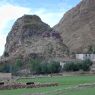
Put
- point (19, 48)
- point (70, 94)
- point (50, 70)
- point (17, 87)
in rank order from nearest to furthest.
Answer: point (70, 94) < point (17, 87) < point (50, 70) < point (19, 48)

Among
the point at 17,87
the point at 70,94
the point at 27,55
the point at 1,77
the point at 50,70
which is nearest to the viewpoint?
the point at 70,94

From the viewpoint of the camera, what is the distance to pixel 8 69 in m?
130

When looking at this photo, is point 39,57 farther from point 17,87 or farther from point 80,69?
point 17,87

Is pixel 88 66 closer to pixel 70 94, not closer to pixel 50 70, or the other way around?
pixel 50 70

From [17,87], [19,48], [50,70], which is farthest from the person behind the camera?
[19,48]

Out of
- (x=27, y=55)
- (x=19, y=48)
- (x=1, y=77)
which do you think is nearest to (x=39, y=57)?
(x=27, y=55)

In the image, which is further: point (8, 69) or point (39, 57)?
point (39, 57)

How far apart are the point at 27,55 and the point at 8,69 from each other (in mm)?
43785

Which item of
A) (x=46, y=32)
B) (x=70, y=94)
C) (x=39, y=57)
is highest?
(x=46, y=32)

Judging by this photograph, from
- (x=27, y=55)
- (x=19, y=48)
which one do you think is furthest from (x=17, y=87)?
(x=19, y=48)

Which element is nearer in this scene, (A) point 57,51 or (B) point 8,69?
(B) point 8,69

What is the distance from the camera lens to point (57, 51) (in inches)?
7180

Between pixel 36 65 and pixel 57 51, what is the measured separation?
54.3 metres

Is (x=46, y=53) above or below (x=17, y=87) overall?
above
